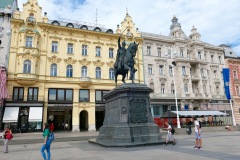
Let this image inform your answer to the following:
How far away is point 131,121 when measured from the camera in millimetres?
11375

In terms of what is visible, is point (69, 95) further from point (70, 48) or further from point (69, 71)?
point (70, 48)

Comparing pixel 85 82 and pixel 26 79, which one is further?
pixel 85 82

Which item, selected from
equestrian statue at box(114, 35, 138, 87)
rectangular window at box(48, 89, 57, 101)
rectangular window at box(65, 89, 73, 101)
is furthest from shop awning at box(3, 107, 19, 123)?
equestrian statue at box(114, 35, 138, 87)

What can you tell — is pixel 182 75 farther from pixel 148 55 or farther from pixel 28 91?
pixel 28 91

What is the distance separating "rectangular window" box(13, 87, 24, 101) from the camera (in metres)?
26.7

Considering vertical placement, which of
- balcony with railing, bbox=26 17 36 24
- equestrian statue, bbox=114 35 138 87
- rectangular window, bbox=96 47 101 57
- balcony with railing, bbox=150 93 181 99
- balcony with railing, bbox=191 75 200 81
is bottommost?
balcony with railing, bbox=150 93 181 99

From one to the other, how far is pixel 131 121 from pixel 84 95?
20737 mm

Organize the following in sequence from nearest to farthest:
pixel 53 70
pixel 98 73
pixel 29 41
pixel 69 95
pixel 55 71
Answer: pixel 29 41, pixel 69 95, pixel 53 70, pixel 55 71, pixel 98 73

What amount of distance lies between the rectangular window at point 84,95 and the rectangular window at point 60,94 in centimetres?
141

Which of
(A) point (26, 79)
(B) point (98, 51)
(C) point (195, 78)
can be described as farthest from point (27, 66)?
(C) point (195, 78)

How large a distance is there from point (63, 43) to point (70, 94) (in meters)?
8.55

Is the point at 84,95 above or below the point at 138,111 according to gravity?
above

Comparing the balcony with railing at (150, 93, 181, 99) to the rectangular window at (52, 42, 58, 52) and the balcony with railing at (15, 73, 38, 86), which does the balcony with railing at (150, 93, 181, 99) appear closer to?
the rectangular window at (52, 42, 58, 52)

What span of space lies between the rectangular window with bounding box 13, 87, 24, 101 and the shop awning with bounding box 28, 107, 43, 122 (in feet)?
7.43
